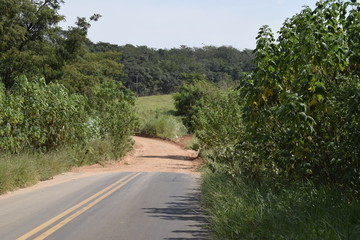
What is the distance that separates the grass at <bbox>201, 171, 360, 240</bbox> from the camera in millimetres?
5660

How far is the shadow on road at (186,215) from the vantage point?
7.32 meters

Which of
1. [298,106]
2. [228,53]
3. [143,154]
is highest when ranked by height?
[228,53]

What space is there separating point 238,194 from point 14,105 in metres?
10.6

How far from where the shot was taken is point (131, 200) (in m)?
11.0

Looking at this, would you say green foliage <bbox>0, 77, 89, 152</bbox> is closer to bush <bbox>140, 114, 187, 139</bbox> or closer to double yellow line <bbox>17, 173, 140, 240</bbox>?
double yellow line <bbox>17, 173, 140, 240</bbox>

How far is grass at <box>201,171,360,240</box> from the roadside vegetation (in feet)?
0.05

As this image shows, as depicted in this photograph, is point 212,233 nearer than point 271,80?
Yes

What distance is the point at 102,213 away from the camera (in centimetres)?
903

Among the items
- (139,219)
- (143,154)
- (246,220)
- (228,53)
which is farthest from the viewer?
(228,53)

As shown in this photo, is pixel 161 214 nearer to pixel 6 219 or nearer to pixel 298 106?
pixel 6 219

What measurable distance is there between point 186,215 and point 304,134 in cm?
297

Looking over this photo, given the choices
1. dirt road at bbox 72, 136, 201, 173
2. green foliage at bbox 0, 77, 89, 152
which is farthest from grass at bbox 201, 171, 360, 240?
dirt road at bbox 72, 136, 201, 173

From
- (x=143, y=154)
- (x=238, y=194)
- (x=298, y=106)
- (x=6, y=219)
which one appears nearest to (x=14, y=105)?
(x=6, y=219)

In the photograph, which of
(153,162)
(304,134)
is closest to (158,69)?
(153,162)
